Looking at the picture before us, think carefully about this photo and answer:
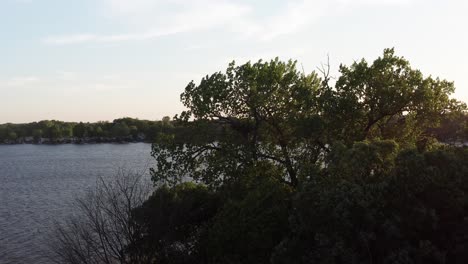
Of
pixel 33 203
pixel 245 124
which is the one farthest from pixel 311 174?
pixel 33 203

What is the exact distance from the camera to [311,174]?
24.2 metres

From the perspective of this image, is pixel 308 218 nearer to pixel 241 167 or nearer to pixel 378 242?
pixel 378 242

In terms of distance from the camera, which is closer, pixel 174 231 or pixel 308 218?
pixel 308 218

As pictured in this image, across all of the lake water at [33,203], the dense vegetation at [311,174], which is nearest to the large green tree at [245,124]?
the dense vegetation at [311,174]

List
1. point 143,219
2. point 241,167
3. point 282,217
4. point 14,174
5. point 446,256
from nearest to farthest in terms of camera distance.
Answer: point 446,256
point 282,217
point 143,219
point 241,167
point 14,174

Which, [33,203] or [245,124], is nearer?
[245,124]

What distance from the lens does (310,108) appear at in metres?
31.2

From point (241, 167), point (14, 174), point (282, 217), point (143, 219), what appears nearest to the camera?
point (282, 217)

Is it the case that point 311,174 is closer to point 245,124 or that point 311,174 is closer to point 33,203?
point 245,124

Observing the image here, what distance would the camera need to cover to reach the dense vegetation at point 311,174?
66.0 feet

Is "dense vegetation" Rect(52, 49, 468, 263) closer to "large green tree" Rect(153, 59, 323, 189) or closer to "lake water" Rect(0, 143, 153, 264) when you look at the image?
"large green tree" Rect(153, 59, 323, 189)

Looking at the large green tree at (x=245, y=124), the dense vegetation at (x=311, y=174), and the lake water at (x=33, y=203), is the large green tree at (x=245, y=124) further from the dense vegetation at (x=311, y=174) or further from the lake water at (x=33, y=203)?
the lake water at (x=33, y=203)

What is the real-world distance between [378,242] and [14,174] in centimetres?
8584

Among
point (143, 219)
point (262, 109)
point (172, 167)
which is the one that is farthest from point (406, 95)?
point (143, 219)
